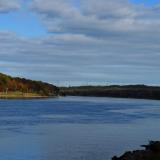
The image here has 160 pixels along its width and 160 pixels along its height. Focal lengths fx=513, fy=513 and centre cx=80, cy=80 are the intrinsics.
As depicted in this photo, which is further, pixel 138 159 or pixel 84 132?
pixel 84 132

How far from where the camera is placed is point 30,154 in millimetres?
32188

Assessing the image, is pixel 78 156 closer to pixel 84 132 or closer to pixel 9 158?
pixel 9 158

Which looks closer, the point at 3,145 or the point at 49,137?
the point at 3,145

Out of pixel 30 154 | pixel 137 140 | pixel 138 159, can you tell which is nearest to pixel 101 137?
pixel 137 140

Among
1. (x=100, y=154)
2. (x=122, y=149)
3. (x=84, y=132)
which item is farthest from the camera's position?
(x=84, y=132)

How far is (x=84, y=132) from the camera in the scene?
48812 millimetres

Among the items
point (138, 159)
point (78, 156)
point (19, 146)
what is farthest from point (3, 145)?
point (138, 159)

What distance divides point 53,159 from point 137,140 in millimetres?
13415

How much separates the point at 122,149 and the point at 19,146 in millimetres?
7254

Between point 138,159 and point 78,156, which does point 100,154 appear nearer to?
point 78,156

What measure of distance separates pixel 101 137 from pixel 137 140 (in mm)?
3236

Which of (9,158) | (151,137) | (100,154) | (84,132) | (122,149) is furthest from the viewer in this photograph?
(84,132)

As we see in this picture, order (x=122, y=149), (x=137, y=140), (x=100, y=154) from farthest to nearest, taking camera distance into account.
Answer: (x=137, y=140)
(x=122, y=149)
(x=100, y=154)

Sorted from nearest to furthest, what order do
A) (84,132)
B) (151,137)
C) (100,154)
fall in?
(100,154) → (151,137) → (84,132)
